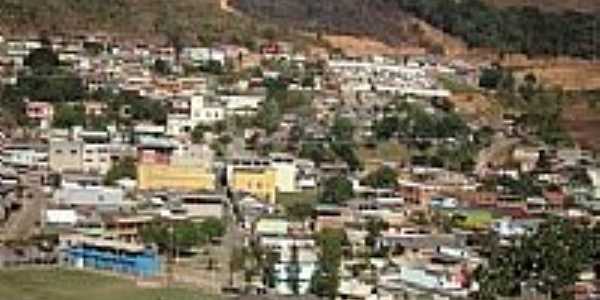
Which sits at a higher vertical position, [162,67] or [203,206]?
[162,67]

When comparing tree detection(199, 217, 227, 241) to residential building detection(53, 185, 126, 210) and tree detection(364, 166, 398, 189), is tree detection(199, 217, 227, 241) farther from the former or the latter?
tree detection(364, 166, 398, 189)

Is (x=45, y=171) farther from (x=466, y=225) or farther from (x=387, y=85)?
(x=387, y=85)

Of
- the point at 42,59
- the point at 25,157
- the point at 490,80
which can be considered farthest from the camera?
the point at 490,80

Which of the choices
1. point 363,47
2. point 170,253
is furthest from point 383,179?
point 363,47

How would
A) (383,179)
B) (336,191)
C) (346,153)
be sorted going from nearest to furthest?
(336,191), (383,179), (346,153)

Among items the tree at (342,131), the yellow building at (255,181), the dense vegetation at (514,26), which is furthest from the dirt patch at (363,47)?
the yellow building at (255,181)

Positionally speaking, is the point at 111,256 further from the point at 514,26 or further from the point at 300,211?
the point at 514,26
